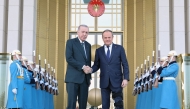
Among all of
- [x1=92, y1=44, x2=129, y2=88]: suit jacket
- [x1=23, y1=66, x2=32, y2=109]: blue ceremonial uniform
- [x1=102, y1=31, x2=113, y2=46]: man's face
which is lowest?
[x1=23, y1=66, x2=32, y2=109]: blue ceremonial uniform

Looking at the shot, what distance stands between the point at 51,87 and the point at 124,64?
23.6 feet

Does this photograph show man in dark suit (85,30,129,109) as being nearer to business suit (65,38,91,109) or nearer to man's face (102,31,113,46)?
man's face (102,31,113,46)

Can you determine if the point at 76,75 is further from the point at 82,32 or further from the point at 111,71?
the point at 82,32

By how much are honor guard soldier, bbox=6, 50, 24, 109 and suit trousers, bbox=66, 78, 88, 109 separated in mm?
2510

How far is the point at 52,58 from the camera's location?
16.0m

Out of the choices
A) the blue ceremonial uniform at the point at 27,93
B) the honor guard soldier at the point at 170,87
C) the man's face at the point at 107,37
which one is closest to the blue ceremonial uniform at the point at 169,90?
the honor guard soldier at the point at 170,87

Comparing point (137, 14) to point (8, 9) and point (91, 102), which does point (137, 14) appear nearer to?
point (91, 102)

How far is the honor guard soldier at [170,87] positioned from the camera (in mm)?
9328

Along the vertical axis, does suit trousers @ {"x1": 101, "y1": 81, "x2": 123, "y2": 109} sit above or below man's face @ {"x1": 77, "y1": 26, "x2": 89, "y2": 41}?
below

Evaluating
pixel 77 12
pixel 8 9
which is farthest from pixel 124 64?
pixel 77 12

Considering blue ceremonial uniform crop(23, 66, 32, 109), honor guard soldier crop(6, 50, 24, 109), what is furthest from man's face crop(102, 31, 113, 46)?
blue ceremonial uniform crop(23, 66, 32, 109)

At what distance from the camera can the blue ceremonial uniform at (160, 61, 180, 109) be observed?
30.5ft

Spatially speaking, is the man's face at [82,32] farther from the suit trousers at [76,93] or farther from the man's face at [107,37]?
the suit trousers at [76,93]

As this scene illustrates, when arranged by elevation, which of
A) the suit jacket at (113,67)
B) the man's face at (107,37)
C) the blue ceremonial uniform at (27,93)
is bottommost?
the blue ceremonial uniform at (27,93)
